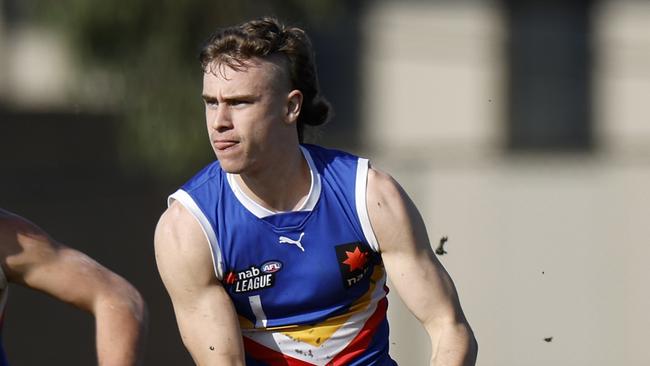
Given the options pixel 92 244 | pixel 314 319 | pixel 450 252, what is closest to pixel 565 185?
pixel 450 252

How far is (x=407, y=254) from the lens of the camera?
4691 millimetres

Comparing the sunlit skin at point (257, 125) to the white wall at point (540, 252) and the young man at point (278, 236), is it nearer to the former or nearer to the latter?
the young man at point (278, 236)

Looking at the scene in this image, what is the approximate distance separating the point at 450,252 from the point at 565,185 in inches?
43.7

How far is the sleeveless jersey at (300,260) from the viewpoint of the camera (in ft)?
15.2

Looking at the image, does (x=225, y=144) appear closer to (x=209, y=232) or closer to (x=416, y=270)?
(x=209, y=232)

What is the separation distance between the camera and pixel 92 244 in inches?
405

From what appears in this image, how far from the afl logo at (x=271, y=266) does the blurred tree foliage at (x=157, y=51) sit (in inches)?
209

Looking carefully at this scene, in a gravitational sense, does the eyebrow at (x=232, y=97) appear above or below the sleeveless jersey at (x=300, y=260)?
above

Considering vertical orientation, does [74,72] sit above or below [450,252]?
above

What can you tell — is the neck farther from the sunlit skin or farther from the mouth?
the mouth

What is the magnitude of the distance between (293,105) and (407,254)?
621 millimetres

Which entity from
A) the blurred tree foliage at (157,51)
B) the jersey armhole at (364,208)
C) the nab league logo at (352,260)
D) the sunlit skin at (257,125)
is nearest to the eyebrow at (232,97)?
the sunlit skin at (257,125)

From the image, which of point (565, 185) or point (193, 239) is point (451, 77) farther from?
point (193, 239)

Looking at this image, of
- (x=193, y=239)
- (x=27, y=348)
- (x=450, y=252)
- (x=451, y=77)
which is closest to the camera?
(x=193, y=239)
